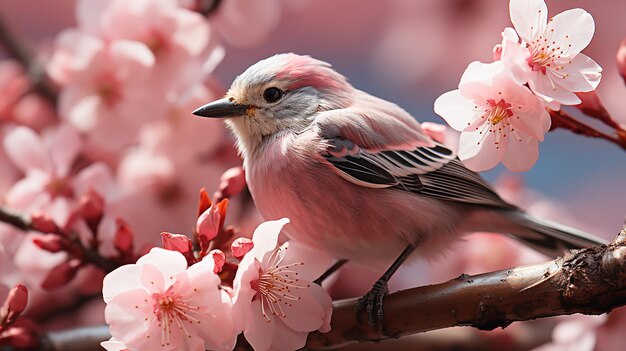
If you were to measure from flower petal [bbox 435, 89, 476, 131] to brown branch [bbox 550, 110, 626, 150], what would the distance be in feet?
0.33

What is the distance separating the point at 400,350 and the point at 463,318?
12.7 inches

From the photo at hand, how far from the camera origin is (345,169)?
896mm

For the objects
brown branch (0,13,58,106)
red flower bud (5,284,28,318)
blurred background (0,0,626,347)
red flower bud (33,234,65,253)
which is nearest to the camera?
red flower bud (5,284,28,318)

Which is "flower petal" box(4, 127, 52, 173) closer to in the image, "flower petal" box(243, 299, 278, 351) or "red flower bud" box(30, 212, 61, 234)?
"red flower bud" box(30, 212, 61, 234)

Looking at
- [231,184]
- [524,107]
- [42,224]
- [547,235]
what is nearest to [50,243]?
[42,224]

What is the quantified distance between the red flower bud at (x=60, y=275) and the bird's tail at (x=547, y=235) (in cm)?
54

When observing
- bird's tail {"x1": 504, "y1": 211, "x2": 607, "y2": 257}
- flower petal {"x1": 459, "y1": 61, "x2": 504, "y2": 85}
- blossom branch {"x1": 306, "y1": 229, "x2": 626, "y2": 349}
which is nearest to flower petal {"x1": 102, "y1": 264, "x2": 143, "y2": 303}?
blossom branch {"x1": 306, "y1": 229, "x2": 626, "y2": 349}

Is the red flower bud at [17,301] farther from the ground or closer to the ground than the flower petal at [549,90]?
closer to the ground

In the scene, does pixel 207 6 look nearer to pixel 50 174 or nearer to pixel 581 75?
pixel 50 174

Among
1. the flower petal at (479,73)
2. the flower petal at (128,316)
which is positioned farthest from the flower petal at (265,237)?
the flower petal at (479,73)

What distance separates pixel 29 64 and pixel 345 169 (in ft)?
2.49

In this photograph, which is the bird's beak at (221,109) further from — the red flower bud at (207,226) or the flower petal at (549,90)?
the flower petal at (549,90)

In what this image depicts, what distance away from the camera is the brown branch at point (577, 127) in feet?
2.47

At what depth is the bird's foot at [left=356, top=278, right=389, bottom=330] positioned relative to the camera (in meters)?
0.78
